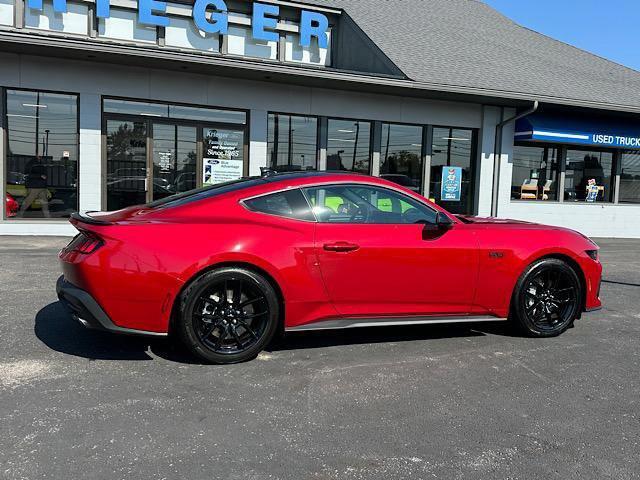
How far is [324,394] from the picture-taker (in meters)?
3.58

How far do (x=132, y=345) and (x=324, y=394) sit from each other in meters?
1.75

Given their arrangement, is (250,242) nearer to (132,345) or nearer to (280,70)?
(132,345)

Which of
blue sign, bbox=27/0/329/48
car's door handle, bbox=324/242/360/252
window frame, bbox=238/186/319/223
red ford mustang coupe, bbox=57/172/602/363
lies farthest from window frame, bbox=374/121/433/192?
car's door handle, bbox=324/242/360/252

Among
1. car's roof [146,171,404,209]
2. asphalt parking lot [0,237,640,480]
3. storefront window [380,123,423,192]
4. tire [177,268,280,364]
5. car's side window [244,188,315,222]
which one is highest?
storefront window [380,123,423,192]

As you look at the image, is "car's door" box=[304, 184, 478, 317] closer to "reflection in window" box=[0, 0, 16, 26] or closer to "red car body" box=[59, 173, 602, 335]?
"red car body" box=[59, 173, 602, 335]

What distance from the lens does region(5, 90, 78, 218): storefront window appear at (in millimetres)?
10711

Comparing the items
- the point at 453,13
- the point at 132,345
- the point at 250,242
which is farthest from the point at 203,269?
the point at 453,13

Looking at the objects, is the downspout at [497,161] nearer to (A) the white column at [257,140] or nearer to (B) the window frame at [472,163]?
(B) the window frame at [472,163]

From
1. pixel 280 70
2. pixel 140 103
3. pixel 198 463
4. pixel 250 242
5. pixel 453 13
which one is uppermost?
pixel 453 13

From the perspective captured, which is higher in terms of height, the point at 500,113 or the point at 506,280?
the point at 500,113

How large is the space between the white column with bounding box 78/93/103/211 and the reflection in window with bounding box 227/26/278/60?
4177 millimetres

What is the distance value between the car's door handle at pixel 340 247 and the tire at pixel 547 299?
1.61 meters

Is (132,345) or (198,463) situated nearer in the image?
(198,463)

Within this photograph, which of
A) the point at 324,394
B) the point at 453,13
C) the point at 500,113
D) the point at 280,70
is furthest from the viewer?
the point at 453,13
